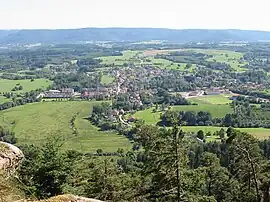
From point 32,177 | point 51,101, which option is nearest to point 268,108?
point 51,101

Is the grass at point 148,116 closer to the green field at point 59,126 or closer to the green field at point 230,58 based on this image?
the green field at point 59,126

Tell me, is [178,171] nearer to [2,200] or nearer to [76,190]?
[76,190]

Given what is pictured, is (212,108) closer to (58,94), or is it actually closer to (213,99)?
(213,99)

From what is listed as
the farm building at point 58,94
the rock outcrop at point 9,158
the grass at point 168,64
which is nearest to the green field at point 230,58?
the grass at point 168,64

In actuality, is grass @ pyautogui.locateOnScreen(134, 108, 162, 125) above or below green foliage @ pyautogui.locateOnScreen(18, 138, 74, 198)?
below

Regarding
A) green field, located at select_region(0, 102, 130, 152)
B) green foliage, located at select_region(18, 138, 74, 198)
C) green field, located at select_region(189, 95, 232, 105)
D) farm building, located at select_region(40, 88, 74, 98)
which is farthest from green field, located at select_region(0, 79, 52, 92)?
green foliage, located at select_region(18, 138, 74, 198)

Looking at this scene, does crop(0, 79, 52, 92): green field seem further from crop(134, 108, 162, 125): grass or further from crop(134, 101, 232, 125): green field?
crop(134, 101, 232, 125): green field

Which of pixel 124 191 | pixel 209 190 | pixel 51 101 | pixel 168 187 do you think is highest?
pixel 168 187
